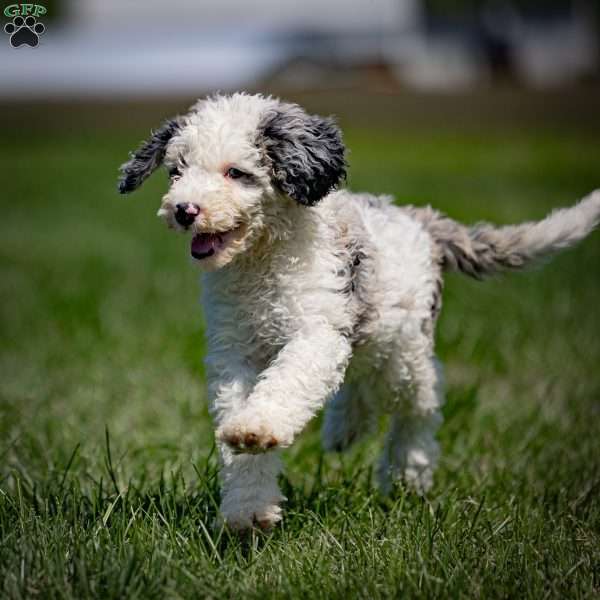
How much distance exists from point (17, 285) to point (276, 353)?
6.49 meters

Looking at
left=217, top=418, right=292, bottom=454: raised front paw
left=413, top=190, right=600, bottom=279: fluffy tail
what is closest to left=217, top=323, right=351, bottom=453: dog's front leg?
left=217, top=418, right=292, bottom=454: raised front paw

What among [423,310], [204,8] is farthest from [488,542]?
[204,8]

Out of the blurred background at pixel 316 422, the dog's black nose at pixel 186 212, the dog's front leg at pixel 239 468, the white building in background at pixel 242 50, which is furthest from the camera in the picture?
the white building in background at pixel 242 50

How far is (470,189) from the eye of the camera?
16.6 m

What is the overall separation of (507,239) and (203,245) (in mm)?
1880

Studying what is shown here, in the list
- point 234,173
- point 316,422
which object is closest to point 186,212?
point 234,173

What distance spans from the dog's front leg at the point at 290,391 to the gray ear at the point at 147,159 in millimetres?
925

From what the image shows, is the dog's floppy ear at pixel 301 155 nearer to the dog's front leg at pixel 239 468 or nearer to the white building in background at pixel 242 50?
the dog's front leg at pixel 239 468

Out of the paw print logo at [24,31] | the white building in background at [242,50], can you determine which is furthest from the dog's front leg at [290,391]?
the white building in background at [242,50]

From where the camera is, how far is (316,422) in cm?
584

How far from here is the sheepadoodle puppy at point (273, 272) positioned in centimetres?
373

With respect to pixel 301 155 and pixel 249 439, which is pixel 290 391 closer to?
pixel 249 439

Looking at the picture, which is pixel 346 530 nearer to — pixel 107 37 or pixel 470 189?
pixel 470 189

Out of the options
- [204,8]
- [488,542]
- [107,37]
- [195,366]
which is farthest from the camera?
[204,8]
